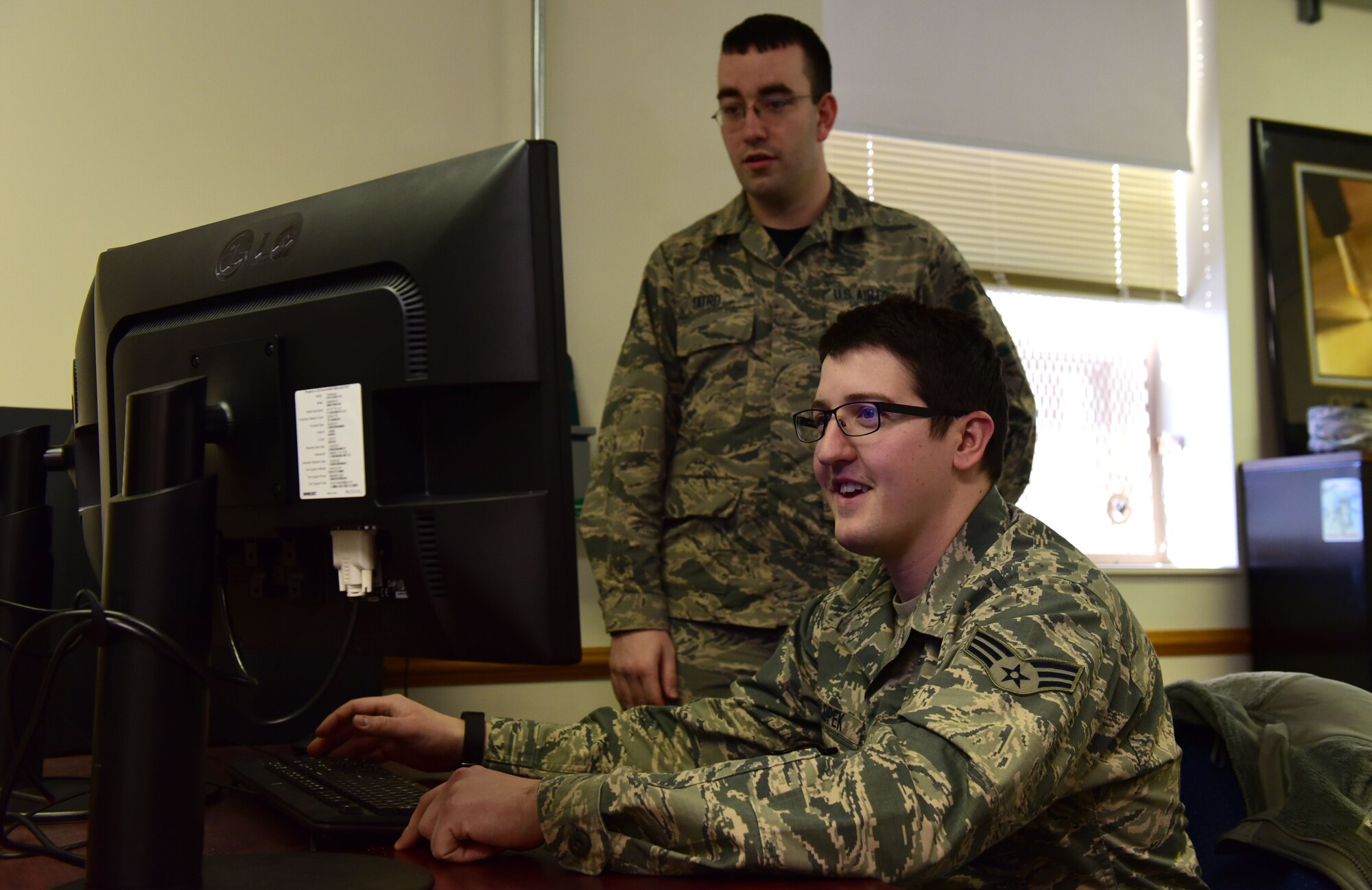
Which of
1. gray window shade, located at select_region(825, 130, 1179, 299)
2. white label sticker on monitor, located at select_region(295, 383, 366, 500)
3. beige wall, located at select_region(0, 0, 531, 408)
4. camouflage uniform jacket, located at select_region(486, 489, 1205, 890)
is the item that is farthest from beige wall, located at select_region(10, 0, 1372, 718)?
white label sticker on monitor, located at select_region(295, 383, 366, 500)

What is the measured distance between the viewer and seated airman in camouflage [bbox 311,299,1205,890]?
0.88 meters

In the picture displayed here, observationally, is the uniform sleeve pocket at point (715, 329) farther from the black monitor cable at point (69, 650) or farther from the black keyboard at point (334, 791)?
the black monitor cable at point (69, 650)

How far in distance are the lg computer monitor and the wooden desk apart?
0.18 meters

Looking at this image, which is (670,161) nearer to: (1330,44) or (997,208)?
(997,208)

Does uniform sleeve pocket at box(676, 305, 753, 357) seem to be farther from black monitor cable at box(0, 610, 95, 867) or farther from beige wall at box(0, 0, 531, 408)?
black monitor cable at box(0, 610, 95, 867)

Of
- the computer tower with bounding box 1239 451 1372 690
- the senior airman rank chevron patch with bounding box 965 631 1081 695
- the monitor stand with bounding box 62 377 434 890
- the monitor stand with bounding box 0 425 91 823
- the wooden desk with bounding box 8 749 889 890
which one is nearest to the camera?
the monitor stand with bounding box 62 377 434 890

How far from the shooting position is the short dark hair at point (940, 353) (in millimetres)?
1292

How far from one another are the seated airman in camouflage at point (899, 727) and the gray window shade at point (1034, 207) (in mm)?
1723

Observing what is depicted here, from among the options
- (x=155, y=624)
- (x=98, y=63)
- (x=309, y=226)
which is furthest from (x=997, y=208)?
(x=155, y=624)

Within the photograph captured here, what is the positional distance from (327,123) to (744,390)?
1.12m

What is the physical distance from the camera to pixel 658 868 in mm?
873

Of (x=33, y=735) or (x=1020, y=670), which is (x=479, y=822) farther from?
(x=1020, y=670)

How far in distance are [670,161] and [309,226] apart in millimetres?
1881

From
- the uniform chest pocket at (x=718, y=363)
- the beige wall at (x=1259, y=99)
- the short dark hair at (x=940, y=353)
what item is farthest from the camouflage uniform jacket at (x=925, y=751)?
the beige wall at (x=1259, y=99)
